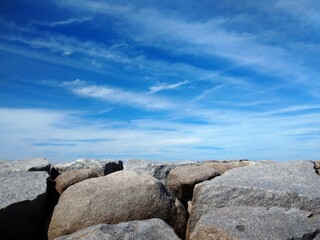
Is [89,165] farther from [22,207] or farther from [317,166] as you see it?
[317,166]

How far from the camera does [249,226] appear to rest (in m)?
4.33

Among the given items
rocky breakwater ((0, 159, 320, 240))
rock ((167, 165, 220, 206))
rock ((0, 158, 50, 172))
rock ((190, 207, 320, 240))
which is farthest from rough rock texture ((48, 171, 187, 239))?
rock ((0, 158, 50, 172))

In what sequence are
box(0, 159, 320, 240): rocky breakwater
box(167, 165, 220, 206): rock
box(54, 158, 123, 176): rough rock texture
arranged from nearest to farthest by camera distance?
box(0, 159, 320, 240): rocky breakwater → box(167, 165, 220, 206): rock → box(54, 158, 123, 176): rough rock texture

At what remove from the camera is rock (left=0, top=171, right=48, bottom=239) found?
16.7ft

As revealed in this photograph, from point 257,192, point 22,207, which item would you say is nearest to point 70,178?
point 22,207

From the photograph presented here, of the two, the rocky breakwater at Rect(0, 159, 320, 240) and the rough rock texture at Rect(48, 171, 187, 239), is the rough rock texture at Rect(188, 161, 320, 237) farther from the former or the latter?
the rough rock texture at Rect(48, 171, 187, 239)

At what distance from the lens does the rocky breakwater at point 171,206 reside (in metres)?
4.33

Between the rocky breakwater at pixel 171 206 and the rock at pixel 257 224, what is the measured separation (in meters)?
0.01

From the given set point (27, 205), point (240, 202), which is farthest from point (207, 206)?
point (27, 205)

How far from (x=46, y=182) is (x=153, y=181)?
1.69 m

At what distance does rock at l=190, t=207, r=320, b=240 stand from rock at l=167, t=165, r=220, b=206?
1.10m

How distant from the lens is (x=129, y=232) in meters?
4.27

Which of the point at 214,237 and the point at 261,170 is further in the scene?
the point at 261,170

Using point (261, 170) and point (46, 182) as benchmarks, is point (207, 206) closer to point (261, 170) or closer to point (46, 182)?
point (261, 170)
